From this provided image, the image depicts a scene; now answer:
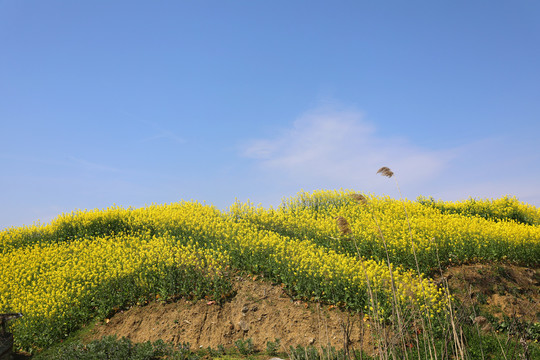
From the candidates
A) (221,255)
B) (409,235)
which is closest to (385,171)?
(221,255)

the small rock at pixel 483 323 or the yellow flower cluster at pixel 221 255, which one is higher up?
the yellow flower cluster at pixel 221 255

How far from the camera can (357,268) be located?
8.70 metres

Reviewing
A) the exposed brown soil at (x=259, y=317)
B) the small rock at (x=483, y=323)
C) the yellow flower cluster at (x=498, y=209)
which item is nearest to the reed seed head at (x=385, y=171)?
the exposed brown soil at (x=259, y=317)

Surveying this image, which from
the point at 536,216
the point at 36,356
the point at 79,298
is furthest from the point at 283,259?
the point at 536,216

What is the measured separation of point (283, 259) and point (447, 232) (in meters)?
4.92

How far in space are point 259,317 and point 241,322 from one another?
38 cm

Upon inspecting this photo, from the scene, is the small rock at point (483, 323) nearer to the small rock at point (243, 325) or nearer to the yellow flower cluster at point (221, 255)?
the yellow flower cluster at point (221, 255)

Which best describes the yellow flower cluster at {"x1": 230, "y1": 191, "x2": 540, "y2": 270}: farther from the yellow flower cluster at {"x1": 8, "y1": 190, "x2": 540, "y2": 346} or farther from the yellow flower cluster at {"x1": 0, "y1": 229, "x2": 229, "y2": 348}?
the yellow flower cluster at {"x1": 0, "y1": 229, "x2": 229, "y2": 348}

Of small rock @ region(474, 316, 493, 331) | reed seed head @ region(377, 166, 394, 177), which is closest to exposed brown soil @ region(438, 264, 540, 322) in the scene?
small rock @ region(474, 316, 493, 331)

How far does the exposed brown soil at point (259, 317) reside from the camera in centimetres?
766

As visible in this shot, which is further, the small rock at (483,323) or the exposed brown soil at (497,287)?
the exposed brown soil at (497,287)

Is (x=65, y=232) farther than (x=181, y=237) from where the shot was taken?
Yes

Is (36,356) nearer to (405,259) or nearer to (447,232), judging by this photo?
(405,259)

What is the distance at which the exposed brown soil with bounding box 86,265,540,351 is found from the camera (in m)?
7.66
